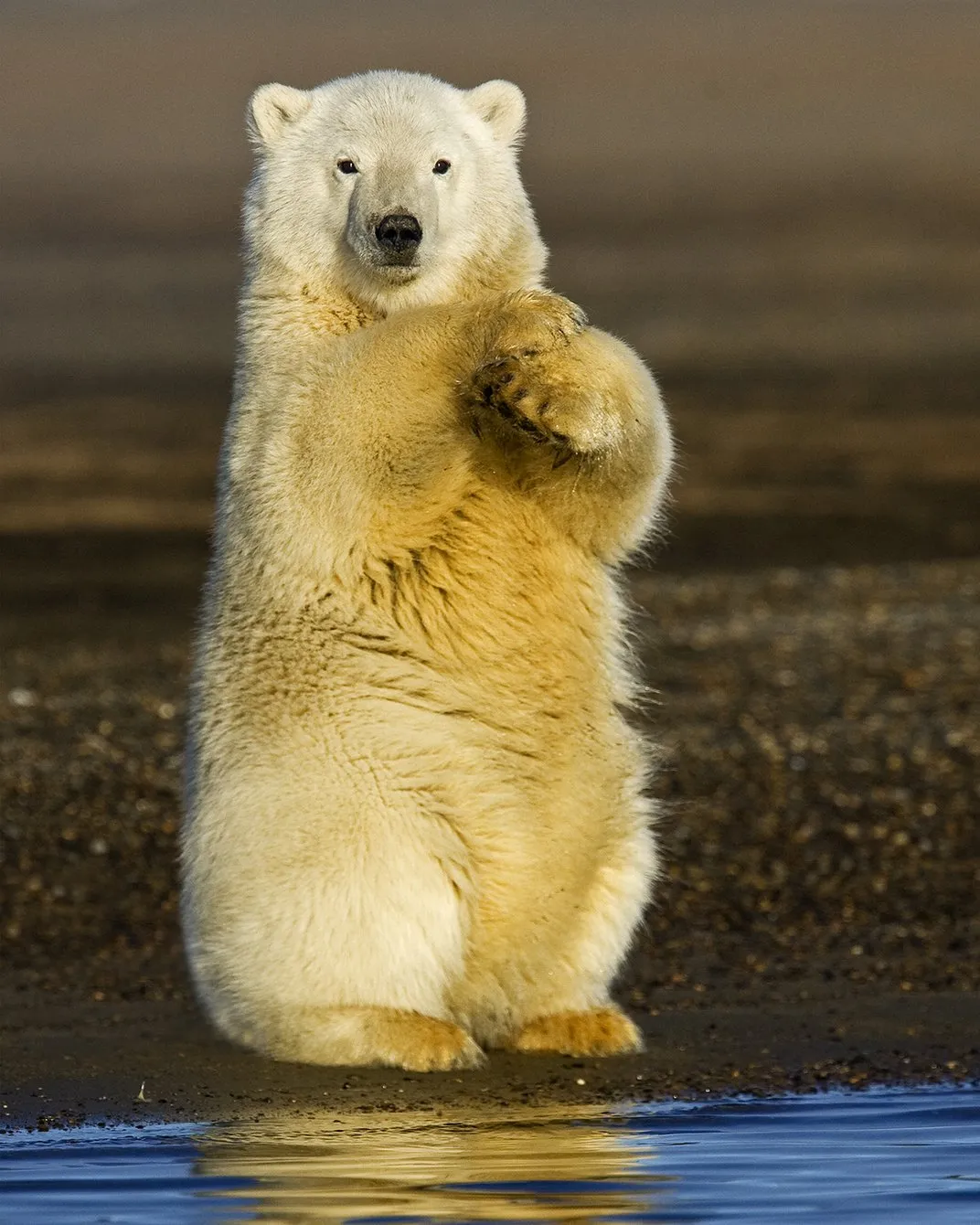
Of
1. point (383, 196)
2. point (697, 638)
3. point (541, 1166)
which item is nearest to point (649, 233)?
point (697, 638)

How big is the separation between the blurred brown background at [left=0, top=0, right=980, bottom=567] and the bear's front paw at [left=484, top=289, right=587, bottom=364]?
9.62 meters

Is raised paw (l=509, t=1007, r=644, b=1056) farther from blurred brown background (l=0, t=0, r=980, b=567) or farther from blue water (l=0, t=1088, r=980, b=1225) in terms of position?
blurred brown background (l=0, t=0, r=980, b=567)

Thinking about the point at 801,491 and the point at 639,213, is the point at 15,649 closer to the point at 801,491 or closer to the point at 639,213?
the point at 801,491

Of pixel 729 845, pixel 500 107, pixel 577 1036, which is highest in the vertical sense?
pixel 500 107

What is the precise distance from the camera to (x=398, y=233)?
6500 mm

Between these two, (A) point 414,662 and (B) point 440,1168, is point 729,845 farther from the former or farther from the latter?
(B) point 440,1168

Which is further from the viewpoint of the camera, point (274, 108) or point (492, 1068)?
point (274, 108)

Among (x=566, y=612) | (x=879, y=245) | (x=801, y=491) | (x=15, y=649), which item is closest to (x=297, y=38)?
(x=879, y=245)

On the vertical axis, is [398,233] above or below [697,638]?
below

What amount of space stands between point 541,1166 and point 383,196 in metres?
2.50

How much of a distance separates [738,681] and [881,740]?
3.80ft

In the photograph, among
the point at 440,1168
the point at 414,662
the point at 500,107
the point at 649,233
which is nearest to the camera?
the point at 440,1168

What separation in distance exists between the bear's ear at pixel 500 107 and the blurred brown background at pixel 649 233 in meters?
8.81

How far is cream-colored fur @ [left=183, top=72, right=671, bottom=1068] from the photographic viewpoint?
6242 mm
